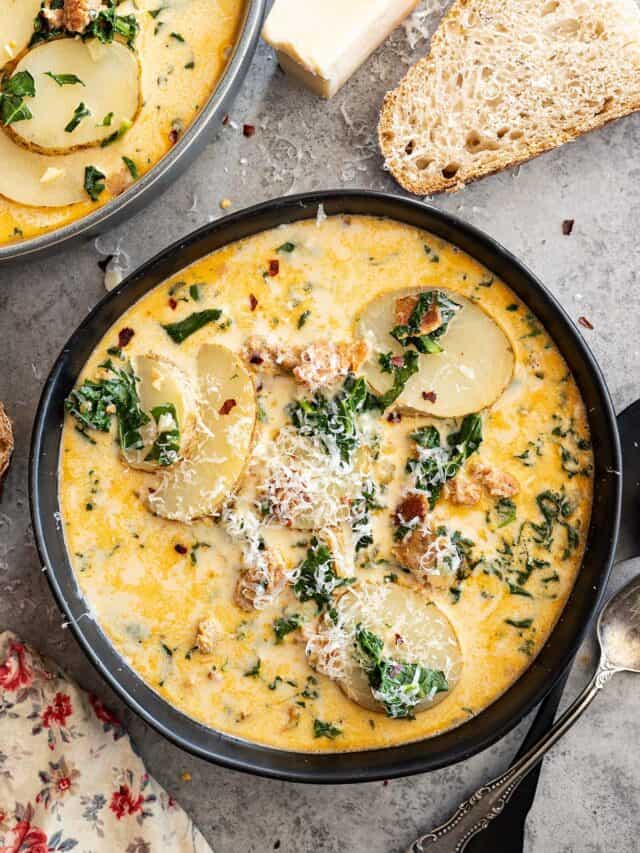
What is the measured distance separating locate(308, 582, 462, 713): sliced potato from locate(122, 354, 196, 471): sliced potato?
2.40 feet

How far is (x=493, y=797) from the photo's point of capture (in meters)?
2.98

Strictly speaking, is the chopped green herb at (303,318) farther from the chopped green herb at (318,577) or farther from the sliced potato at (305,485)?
the chopped green herb at (318,577)

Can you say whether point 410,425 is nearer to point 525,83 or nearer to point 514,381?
point 514,381

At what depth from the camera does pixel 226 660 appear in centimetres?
279

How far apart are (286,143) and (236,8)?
1.55ft

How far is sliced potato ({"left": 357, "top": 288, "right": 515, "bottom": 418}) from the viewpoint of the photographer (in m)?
2.68

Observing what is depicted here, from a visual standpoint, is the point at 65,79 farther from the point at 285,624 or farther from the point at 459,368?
the point at 285,624

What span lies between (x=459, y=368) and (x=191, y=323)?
87cm

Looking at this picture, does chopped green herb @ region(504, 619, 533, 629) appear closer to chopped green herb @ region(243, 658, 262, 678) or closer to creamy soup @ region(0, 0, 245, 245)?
chopped green herb @ region(243, 658, 262, 678)

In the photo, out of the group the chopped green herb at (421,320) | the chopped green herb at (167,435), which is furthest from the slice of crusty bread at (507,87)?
the chopped green herb at (167,435)

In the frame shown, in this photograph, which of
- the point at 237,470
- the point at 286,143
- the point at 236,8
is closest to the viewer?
the point at 237,470

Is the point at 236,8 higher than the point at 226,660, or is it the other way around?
the point at 236,8

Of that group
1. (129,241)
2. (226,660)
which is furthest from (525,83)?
(226,660)

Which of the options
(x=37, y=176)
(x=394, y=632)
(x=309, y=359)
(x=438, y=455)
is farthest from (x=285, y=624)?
(x=37, y=176)
